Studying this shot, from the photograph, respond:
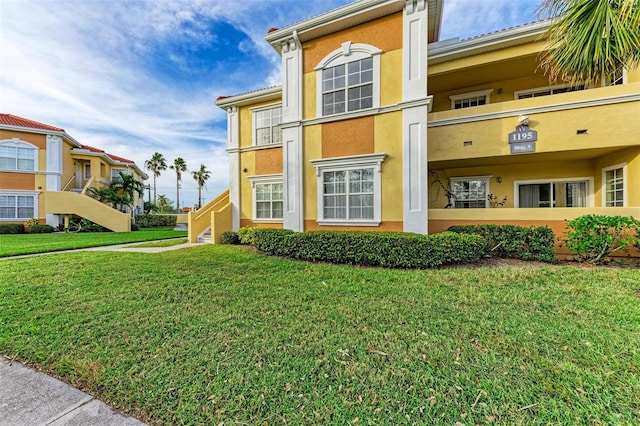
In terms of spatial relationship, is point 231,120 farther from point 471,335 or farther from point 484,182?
point 471,335

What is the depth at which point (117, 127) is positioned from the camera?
25.1 meters

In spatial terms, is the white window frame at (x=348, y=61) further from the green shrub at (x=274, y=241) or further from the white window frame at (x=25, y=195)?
the white window frame at (x=25, y=195)

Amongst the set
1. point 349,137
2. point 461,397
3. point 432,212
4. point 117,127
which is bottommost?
point 461,397

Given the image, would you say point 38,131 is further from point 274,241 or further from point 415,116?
point 415,116

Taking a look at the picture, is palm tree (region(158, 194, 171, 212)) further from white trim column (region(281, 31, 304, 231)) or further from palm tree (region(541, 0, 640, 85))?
palm tree (region(541, 0, 640, 85))

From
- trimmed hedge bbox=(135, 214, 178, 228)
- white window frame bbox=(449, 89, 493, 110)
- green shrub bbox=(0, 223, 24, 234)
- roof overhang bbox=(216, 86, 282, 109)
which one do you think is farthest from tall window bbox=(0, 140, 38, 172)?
white window frame bbox=(449, 89, 493, 110)

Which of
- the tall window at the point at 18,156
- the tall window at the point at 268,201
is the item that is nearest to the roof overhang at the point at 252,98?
the tall window at the point at 268,201

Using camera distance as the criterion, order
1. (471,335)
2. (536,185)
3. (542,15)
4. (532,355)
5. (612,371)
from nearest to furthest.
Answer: (612,371)
(532,355)
(471,335)
(542,15)
(536,185)

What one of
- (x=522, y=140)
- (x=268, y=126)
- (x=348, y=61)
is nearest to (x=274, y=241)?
(x=268, y=126)

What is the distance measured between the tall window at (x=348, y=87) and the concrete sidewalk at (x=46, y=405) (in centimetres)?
976

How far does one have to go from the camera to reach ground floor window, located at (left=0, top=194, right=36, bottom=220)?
65.4 ft

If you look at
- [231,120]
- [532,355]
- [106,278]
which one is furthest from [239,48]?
[532,355]

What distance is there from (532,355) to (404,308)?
1.77m

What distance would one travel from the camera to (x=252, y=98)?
12.4m
